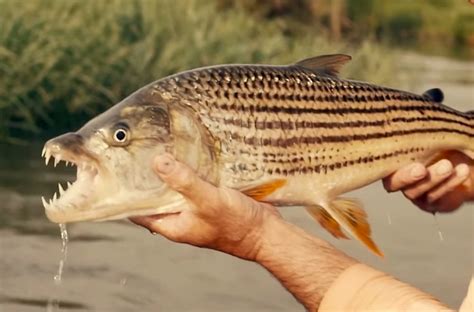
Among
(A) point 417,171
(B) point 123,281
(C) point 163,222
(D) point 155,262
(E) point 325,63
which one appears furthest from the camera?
(D) point 155,262

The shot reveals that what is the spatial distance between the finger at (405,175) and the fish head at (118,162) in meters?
1.04

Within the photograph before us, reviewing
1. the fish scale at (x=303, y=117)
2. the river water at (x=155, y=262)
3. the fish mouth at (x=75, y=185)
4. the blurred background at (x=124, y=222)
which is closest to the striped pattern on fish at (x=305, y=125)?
the fish scale at (x=303, y=117)

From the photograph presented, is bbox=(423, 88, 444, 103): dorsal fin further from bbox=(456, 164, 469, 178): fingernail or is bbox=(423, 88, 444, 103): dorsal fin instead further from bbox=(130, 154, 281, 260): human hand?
bbox=(130, 154, 281, 260): human hand

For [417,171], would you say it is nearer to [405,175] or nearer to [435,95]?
[405,175]

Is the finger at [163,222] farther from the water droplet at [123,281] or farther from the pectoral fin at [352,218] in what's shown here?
the water droplet at [123,281]

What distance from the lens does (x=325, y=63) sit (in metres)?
4.19

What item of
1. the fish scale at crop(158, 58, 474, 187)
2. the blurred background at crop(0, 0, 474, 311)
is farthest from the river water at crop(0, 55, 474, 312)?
the fish scale at crop(158, 58, 474, 187)

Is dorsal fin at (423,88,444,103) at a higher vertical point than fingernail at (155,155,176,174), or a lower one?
lower

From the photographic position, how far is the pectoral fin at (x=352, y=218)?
421cm

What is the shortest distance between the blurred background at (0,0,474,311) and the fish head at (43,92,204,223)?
99 cm

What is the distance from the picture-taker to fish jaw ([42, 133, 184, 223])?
364cm

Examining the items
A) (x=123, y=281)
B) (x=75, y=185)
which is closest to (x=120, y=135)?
(x=75, y=185)

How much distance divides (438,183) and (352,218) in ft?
2.06

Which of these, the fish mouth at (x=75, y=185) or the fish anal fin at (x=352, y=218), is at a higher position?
the fish mouth at (x=75, y=185)
